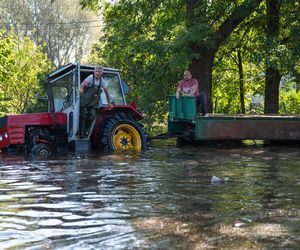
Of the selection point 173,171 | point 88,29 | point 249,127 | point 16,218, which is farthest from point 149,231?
point 88,29

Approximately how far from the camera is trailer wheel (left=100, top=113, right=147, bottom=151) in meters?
12.4

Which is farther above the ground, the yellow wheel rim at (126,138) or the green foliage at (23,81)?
the green foliage at (23,81)

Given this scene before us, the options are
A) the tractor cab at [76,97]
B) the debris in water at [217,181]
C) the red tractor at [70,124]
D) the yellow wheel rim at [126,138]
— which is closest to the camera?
the debris in water at [217,181]

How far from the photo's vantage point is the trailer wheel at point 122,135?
12391 millimetres

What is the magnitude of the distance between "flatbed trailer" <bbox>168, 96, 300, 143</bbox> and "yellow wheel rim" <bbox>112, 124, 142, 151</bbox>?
5.65 feet

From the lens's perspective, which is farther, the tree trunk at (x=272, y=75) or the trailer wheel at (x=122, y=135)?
the tree trunk at (x=272, y=75)

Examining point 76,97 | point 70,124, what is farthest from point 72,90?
point 70,124

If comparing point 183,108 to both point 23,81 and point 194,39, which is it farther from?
point 23,81

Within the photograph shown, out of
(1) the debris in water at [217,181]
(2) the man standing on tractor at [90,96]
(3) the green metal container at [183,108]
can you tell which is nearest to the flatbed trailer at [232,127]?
(3) the green metal container at [183,108]

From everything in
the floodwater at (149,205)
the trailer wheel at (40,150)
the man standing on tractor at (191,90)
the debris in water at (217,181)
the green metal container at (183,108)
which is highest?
the man standing on tractor at (191,90)

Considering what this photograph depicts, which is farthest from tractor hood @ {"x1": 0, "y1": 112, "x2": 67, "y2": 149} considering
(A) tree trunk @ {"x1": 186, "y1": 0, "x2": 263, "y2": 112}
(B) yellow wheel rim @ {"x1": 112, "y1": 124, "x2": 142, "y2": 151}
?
(A) tree trunk @ {"x1": 186, "y1": 0, "x2": 263, "y2": 112}

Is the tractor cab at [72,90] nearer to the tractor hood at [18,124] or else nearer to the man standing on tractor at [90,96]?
the man standing on tractor at [90,96]

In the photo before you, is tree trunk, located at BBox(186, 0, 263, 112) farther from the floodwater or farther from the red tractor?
the floodwater

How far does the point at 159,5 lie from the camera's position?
18328 millimetres
